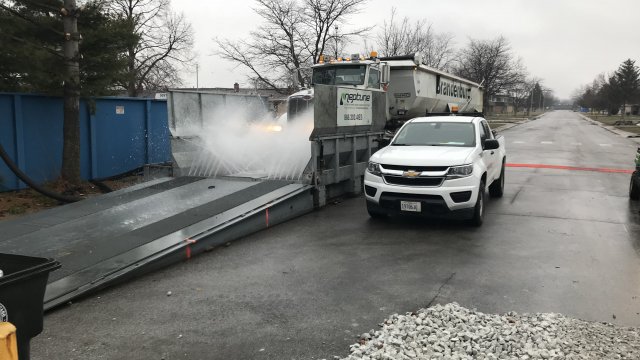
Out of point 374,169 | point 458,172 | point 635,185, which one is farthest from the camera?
point 635,185

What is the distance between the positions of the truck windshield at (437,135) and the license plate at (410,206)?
62.7 inches

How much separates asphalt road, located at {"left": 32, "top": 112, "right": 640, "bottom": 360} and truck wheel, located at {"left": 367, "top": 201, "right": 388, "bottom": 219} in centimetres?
16

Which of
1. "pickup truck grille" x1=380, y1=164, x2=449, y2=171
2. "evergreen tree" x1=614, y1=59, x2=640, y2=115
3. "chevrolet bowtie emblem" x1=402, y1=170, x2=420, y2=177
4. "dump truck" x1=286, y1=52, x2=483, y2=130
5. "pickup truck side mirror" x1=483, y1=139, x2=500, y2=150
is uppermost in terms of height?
"evergreen tree" x1=614, y1=59, x2=640, y2=115

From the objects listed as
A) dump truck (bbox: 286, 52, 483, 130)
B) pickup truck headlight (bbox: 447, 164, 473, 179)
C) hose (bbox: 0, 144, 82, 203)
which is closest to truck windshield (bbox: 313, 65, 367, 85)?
dump truck (bbox: 286, 52, 483, 130)

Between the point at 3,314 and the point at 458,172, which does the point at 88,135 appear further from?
the point at 3,314

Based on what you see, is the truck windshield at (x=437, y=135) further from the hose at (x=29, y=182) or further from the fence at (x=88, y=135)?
the fence at (x=88, y=135)

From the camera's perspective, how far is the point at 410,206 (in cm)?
762

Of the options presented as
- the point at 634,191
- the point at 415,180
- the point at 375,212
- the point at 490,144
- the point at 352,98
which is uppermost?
the point at 352,98

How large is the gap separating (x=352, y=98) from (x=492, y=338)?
709 centimetres

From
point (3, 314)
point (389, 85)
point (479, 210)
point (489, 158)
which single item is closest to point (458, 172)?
point (479, 210)

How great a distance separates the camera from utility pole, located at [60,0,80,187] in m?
10.3

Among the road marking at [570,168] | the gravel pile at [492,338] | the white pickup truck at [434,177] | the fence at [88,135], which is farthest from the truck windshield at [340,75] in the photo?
the gravel pile at [492,338]

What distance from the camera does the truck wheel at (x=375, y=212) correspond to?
8.12 metres

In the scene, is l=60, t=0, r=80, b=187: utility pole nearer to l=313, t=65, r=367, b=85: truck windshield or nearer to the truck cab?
the truck cab
